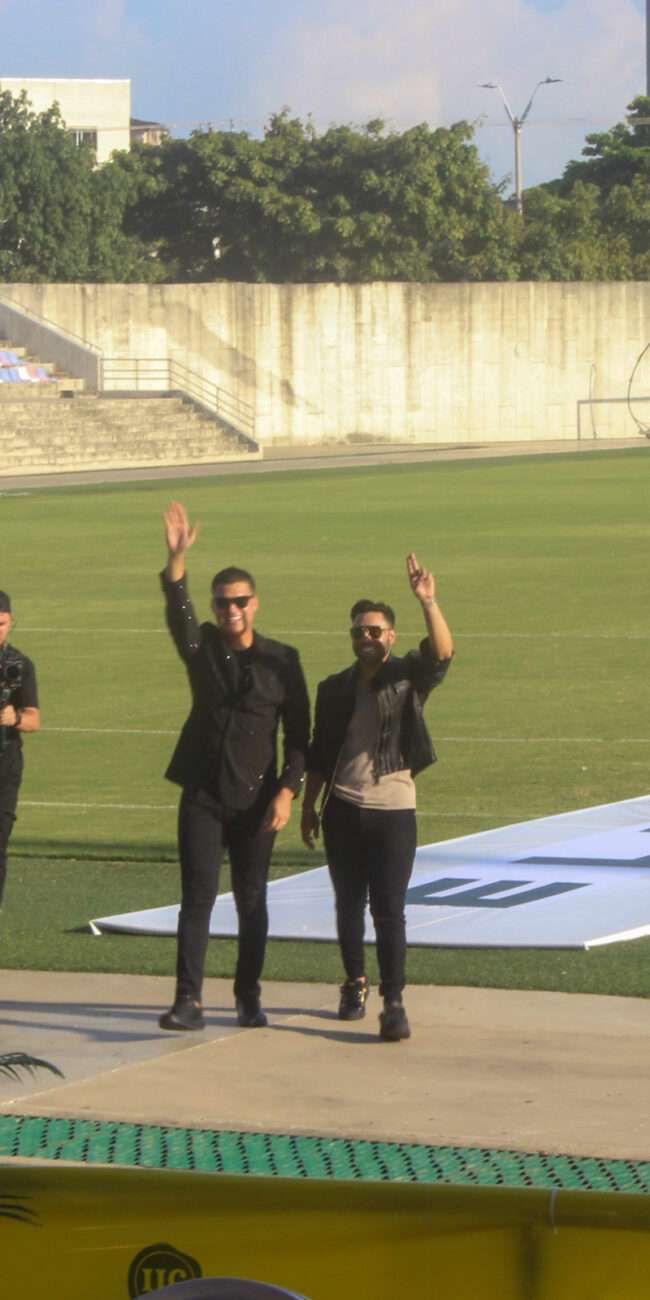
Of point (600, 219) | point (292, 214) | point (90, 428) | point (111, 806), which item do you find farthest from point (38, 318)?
point (111, 806)

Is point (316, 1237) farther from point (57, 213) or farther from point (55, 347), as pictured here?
point (57, 213)

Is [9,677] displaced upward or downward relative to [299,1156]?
upward

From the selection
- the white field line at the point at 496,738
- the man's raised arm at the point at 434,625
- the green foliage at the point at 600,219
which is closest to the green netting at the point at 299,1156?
the man's raised arm at the point at 434,625

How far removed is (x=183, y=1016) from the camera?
8461mm

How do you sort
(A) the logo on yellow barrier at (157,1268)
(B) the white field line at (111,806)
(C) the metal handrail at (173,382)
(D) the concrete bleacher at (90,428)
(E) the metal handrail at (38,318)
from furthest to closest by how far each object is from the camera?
(C) the metal handrail at (173,382), (E) the metal handrail at (38,318), (D) the concrete bleacher at (90,428), (B) the white field line at (111,806), (A) the logo on yellow barrier at (157,1268)

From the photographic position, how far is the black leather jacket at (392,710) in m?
8.51

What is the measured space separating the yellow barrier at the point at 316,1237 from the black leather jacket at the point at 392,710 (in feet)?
17.7

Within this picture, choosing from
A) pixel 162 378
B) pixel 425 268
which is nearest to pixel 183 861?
pixel 162 378

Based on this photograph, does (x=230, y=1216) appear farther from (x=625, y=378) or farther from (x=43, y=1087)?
(x=625, y=378)

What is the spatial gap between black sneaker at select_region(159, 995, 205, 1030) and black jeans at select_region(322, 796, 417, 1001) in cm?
63

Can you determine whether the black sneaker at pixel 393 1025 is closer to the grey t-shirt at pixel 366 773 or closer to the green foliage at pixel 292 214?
the grey t-shirt at pixel 366 773

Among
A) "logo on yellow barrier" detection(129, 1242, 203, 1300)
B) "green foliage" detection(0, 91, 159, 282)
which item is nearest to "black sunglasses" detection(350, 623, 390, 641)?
"logo on yellow barrier" detection(129, 1242, 203, 1300)

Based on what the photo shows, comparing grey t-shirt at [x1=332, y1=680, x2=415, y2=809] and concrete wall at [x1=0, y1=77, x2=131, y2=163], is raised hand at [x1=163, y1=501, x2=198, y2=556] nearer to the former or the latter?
grey t-shirt at [x1=332, y1=680, x2=415, y2=809]

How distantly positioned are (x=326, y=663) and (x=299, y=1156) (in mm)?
13538
